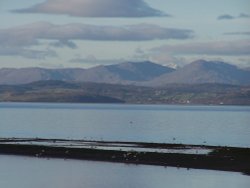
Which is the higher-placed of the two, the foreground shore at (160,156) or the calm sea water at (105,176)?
the foreground shore at (160,156)

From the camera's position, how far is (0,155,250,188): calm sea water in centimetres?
5556

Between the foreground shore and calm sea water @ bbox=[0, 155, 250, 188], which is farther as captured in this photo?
the foreground shore

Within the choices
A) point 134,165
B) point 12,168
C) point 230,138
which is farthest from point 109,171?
point 230,138

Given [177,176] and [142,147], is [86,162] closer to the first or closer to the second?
[177,176]

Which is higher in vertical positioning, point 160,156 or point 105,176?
point 160,156

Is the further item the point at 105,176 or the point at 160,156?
the point at 160,156

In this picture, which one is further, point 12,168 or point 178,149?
point 178,149

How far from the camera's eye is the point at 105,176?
200 feet

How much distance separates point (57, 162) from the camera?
73.6 meters

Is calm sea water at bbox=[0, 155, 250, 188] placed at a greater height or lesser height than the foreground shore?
lesser

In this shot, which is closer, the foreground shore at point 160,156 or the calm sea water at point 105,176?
the calm sea water at point 105,176

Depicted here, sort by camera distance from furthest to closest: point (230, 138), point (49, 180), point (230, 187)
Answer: point (230, 138)
point (49, 180)
point (230, 187)

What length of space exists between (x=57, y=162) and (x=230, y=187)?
24914 millimetres

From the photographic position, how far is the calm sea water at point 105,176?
5556cm
